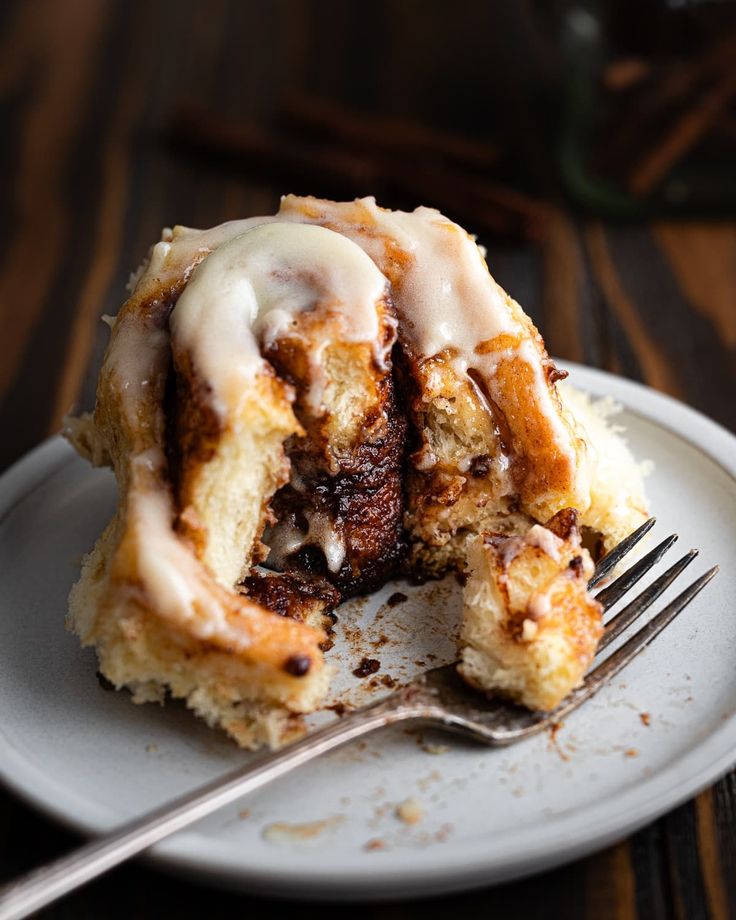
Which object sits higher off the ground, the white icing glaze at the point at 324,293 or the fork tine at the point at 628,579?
the white icing glaze at the point at 324,293

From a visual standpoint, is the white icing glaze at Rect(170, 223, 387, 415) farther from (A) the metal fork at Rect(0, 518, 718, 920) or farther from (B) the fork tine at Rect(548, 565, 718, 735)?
(B) the fork tine at Rect(548, 565, 718, 735)

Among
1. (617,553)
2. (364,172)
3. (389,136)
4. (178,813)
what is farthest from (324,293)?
(389,136)

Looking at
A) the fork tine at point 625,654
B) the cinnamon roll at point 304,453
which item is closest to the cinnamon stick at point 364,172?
the cinnamon roll at point 304,453

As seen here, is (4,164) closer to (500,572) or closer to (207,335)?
(207,335)

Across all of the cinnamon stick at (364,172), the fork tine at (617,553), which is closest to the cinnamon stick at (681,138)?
the cinnamon stick at (364,172)

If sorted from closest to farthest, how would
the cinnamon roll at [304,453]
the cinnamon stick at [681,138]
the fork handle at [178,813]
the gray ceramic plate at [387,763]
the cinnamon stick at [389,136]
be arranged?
the fork handle at [178,813], the gray ceramic plate at [387,763], the cinnamon roll at [304,453], the cinnamon stick at [681,138], the cinnamon stick at [389,136]

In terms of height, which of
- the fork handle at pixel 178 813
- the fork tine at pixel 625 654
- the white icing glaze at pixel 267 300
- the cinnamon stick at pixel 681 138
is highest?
the cinnamon stick at pixel 681 138

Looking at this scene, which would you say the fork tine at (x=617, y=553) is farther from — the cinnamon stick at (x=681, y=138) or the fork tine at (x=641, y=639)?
the cinnamon stick at (x=681, y=138)

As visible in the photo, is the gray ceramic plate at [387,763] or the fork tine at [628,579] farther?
the fork tine at [628,579]

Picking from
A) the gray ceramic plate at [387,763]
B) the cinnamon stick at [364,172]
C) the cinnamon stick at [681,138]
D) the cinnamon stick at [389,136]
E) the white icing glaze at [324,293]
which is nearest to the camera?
the gray ceramic plate at [387,763]
